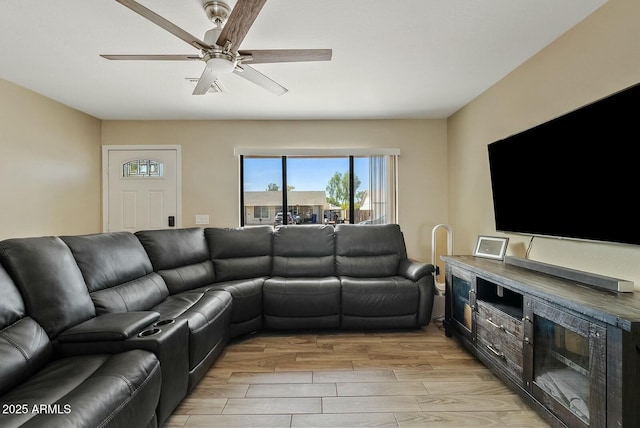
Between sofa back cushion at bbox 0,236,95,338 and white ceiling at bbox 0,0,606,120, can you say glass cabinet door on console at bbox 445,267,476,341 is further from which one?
sofa back cushion at bbox 0,236,95,338

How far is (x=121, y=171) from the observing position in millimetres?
4176

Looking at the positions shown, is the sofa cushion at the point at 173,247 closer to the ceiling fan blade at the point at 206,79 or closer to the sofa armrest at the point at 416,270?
the ceiling fan blade at the point at 206,79

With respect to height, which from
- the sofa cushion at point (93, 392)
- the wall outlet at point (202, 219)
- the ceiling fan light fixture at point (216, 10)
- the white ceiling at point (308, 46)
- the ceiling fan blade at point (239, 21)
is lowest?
the sofa cushion at point (93, 392)

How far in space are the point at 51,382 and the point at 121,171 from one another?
353 centimetres

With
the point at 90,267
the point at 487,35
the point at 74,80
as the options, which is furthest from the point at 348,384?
the point at 74,80

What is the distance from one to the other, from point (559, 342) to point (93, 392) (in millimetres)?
2260

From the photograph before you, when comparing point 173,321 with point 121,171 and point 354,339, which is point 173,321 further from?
point 121,171

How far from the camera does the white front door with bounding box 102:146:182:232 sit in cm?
416

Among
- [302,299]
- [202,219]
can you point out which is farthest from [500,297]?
[202,219]

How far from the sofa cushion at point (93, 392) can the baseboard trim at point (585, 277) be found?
7.96 ft

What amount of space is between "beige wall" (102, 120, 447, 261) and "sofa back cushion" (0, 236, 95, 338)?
2.40 meters

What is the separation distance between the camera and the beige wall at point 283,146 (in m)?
4.19

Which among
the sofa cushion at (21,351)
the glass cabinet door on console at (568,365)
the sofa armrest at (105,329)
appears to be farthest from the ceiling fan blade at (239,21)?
the glass cabinet door on console at (568,365)

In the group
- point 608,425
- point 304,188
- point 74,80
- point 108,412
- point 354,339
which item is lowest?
point 354,339
